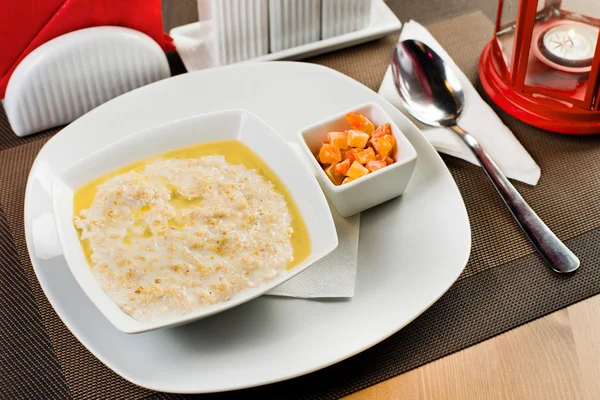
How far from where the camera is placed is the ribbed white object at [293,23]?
1270 millimetres

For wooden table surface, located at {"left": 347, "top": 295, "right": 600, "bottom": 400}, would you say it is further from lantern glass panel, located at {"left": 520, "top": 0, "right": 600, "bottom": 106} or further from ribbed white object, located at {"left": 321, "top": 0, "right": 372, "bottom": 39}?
ribbed white object, located at {"left": 321, "top": 0, "right": 372, "bottom": 39}

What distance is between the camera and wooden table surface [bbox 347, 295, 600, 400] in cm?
87

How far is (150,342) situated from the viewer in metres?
0.88

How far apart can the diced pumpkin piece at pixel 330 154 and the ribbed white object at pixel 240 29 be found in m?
0.36

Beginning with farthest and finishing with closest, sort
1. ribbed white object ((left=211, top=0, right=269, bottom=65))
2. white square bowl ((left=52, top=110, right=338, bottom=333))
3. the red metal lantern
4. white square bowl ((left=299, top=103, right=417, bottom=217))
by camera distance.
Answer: ribbed white object ((left=211, top=0, right=269, bottom=65))
the red metal lantern
white square bowl ((left=299, top=103, right=417, bottom=217))
white square bowl ((left=52, top=110, right=338, bottom=333))

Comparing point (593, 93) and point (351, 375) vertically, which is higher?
point (593, 93)

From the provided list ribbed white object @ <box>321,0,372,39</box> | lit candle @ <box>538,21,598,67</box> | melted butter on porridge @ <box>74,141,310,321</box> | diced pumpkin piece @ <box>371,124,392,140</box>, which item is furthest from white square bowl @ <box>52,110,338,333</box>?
lit candle @ <box>538,21,598,67</box>

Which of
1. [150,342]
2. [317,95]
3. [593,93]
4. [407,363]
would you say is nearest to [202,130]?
[317,95]

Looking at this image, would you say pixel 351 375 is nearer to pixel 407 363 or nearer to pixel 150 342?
pixel 407 363

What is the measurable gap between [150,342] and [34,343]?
0.58ft

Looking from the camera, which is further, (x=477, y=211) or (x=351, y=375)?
(x=477, y=211)

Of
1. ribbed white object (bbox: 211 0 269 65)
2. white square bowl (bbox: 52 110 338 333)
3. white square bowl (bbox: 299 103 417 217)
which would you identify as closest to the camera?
white square bowl (bbox: 52 110 338 333)

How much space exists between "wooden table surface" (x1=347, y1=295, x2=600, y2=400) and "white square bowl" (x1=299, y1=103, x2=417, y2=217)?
9.6 inches

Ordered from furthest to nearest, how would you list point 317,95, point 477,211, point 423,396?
1. point 317,95
2. point 477,211
3. point 423,396
